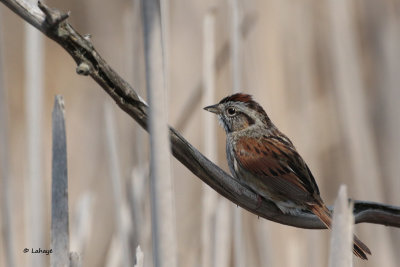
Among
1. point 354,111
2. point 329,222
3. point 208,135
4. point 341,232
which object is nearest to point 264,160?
point 208,135

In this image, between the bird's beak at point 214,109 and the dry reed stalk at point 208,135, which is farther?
the bird's beak at point 214,109

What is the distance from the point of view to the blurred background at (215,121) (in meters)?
2.16

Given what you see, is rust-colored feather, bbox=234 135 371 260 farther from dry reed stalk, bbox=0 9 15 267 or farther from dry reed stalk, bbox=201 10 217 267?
dry reed stalk, bbox=0 9 15 267

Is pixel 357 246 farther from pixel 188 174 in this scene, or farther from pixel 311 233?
pixel 188 174

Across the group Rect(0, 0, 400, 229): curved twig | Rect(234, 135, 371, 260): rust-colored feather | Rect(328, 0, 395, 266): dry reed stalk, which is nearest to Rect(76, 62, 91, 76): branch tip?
Rect(0, 0, 400, 229): curved twig

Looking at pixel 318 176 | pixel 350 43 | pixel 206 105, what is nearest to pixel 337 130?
pixel 318 176

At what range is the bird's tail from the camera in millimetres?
1648

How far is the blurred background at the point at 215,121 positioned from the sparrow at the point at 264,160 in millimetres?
89

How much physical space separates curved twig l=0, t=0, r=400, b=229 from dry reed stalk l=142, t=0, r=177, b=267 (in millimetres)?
74

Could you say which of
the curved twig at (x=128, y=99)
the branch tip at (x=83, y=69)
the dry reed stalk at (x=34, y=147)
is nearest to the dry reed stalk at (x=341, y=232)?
the curved twig at (x=128, y=99)

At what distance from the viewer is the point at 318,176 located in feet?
10.3

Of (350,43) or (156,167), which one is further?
(350,43)

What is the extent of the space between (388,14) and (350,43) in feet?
1.62

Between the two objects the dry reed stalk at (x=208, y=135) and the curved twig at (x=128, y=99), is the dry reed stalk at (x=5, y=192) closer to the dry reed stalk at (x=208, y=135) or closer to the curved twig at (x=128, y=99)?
the dry reed stalk at (x=208, y=135)
